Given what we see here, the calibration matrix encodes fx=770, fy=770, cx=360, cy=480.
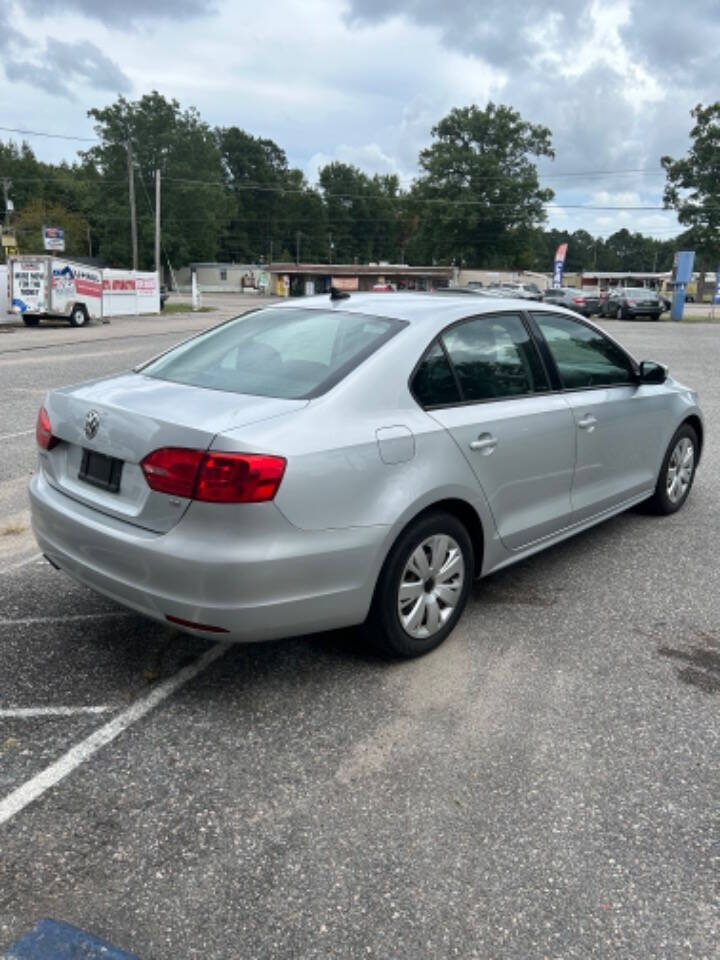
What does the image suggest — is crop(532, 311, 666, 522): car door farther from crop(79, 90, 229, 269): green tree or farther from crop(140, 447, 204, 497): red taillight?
crop(79, 90, 229, 269): green tree

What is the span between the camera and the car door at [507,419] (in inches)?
139

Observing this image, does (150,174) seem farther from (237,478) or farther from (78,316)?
(237,478)

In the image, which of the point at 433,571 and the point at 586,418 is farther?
the point at 586,418

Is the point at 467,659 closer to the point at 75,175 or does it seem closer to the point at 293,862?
the point at 293,862

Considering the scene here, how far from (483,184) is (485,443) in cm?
8212

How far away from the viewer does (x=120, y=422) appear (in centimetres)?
304

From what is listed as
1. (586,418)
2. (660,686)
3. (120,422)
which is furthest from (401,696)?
(586,418)

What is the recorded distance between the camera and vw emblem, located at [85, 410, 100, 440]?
3141 mm

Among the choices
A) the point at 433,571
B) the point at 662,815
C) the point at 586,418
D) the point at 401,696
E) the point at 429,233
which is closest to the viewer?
Answer: the point at 662,815

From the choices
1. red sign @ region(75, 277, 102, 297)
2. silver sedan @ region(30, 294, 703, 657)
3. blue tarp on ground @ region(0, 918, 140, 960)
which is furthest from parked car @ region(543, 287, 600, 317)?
blue tarp on ground @ region(0, 918, 140, 960)

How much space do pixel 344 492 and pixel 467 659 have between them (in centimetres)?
111

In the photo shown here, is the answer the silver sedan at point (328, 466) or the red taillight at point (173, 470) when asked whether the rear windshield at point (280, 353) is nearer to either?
the silver sedan at point (328, 466)

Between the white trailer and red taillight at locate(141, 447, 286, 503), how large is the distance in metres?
25.9

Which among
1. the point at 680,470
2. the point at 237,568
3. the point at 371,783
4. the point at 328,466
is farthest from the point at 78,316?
the point at 371,783
